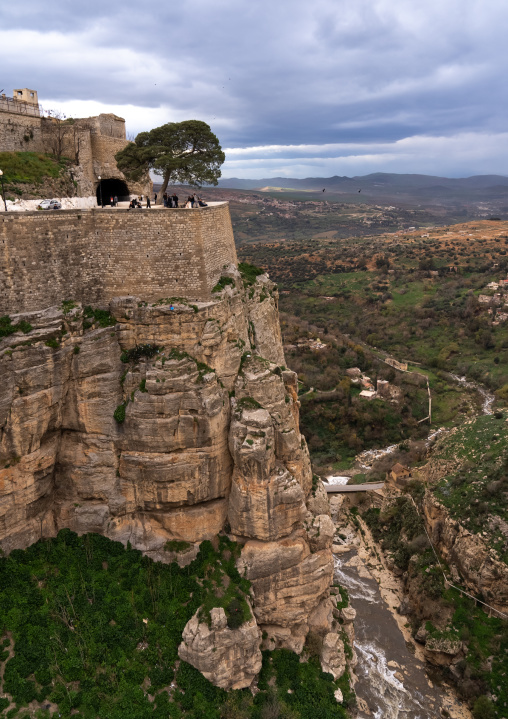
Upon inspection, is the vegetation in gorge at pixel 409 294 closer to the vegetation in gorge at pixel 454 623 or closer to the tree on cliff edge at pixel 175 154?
the vegetation in gorge at pixel 454 623

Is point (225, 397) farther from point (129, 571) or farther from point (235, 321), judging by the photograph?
point (129, 571)

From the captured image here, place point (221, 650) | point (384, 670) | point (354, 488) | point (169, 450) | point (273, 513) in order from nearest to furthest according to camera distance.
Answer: point (221, 650) < point (169, 450) < point (273, 513) < point (384, 670) < point (354, 488)

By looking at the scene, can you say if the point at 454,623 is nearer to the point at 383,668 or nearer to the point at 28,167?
the point at 383,668

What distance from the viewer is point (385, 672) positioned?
28.6 metres

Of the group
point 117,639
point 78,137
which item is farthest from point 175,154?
point 117,639

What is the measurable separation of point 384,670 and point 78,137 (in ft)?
112

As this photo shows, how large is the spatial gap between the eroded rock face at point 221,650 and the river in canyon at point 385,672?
804 cm

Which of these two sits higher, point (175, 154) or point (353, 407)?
point (175, 154)

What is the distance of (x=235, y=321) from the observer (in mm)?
23609

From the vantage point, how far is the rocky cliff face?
65.6 feet

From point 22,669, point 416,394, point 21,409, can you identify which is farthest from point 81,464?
point 416,394

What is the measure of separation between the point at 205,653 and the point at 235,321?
14.0 m

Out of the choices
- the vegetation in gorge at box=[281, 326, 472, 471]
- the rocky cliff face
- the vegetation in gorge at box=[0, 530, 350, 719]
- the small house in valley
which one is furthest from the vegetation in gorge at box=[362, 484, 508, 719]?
the vegetation in gorge at box=[281, 326, 472, 471]

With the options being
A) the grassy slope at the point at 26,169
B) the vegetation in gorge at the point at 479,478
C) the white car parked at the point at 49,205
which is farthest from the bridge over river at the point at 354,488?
the grassy slope at the point at 26,169
